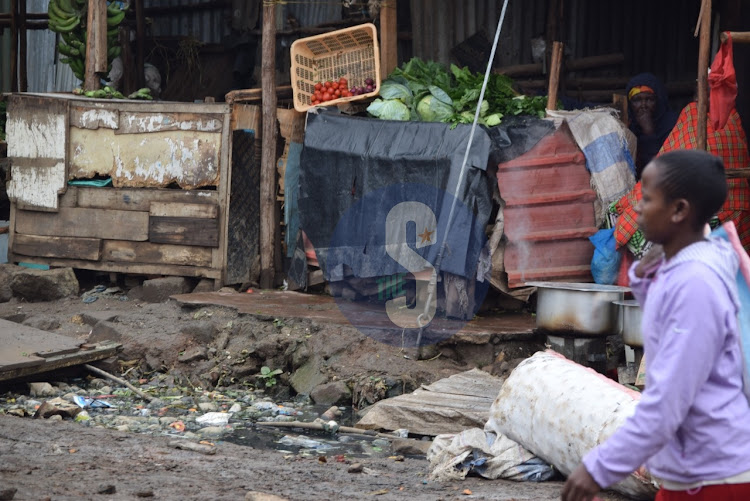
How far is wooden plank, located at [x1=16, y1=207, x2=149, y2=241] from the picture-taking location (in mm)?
9156

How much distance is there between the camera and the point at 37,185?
941 centimetres

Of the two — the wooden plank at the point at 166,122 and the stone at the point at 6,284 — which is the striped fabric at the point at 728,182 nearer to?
the wooden plank at the point at 166,122

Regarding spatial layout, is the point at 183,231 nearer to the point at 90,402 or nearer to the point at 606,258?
the point at 90,402

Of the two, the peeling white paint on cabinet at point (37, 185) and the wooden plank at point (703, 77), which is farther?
the peeling white paint on cabinet at point (37, 185)

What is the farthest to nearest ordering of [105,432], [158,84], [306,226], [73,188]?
[158,84]
[73,188]
[306,226]
[105,432]

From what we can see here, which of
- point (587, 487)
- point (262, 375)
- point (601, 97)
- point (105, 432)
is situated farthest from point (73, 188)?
point (587, 487)

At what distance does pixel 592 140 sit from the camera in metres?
7.54

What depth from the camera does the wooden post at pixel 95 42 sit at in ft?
30.8

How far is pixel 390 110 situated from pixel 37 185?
3.81m

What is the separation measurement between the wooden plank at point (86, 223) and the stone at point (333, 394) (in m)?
3.08

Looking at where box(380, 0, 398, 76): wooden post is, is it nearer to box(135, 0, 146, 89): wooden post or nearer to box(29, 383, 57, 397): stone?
box(29, 383, 57, 397): stone

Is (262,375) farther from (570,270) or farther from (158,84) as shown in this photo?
(158,84)

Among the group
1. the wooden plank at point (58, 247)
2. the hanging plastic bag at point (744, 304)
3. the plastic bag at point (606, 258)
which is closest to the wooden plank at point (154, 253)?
the wooden plank at point (58, 247)

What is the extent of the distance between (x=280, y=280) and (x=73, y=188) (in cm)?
231
